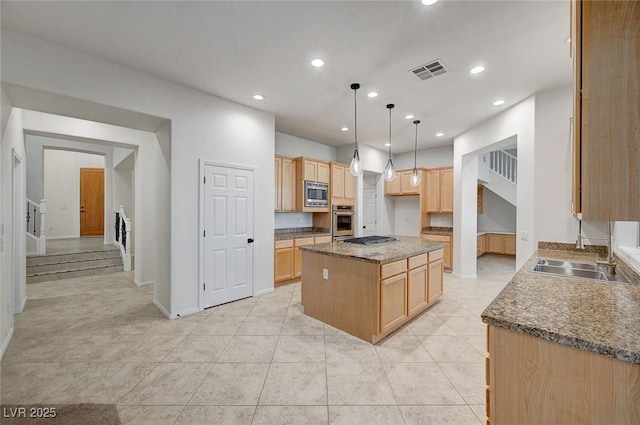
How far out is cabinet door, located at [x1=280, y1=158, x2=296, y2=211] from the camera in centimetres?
507

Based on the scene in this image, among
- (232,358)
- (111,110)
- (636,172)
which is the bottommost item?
(232,358)

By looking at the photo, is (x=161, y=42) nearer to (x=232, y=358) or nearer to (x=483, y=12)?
(x=483, y=12)

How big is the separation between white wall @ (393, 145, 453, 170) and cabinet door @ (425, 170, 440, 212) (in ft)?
1.72

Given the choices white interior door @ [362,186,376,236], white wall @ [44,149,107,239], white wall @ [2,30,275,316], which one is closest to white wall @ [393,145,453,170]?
white interior door @ [362,186,376,236]

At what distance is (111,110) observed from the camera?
294 centimetres

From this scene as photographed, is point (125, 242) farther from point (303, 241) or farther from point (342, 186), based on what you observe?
point (342, 186)

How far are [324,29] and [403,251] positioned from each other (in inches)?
93.7

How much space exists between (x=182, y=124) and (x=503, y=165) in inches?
313

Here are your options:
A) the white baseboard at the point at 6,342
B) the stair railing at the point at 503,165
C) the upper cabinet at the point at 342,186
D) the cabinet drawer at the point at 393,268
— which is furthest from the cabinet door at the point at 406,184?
the white baseboard at the point at 6,342

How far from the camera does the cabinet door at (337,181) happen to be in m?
5.65

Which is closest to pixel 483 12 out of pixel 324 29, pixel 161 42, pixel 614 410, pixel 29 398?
pixel 324 29

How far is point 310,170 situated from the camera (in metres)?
5.27

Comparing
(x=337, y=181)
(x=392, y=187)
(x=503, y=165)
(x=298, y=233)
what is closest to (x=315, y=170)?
(x=337, y=181)

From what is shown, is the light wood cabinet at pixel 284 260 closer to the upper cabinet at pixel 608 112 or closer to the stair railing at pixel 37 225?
the upper cabinet at pixel 608 112
